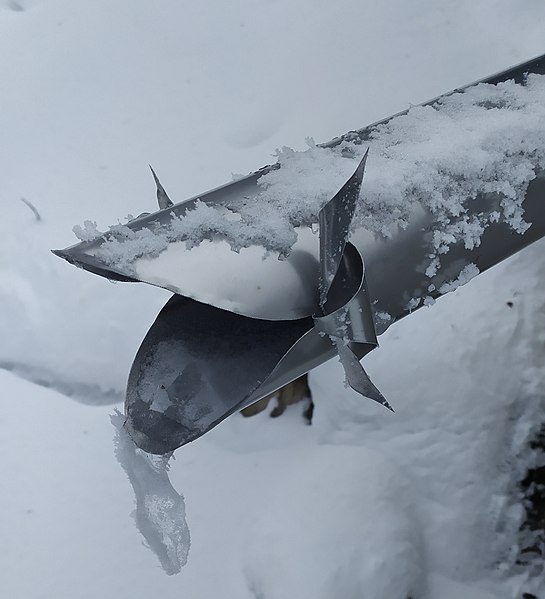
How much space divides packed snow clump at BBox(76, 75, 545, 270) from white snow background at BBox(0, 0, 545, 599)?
2.03ft

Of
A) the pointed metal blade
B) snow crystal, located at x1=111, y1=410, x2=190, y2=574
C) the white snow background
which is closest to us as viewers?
the pointed metal blade

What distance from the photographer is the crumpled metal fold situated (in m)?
0.76

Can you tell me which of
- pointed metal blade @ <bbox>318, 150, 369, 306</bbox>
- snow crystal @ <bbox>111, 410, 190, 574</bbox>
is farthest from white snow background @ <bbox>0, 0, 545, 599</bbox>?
pointed metal blade @ <bbox>318, 150, 369, 306</bbox>

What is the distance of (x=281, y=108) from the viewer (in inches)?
70.0

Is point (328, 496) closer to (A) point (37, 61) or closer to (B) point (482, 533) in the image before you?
(B) point (482, 533)

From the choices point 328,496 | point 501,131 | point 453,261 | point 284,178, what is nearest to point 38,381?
point 328,496

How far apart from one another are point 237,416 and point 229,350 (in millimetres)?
716

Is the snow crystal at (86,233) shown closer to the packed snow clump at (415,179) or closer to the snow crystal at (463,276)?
the packed snow clump at (415,179)

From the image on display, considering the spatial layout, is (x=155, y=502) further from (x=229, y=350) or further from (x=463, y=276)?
(x=463, y=276)

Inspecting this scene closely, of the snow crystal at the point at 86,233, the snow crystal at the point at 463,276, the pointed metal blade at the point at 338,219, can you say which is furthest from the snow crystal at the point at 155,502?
the snow crystal at the point at 463,276

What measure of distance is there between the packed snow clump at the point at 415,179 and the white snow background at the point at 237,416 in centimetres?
62

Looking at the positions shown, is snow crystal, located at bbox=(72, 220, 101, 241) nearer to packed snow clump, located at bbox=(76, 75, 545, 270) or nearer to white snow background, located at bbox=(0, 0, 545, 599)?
packed snow clump, located at bbox=(76, 75, 545, 270)

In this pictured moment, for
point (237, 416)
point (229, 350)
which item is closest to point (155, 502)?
point (229, 350)

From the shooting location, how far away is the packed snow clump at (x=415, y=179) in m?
0.79
